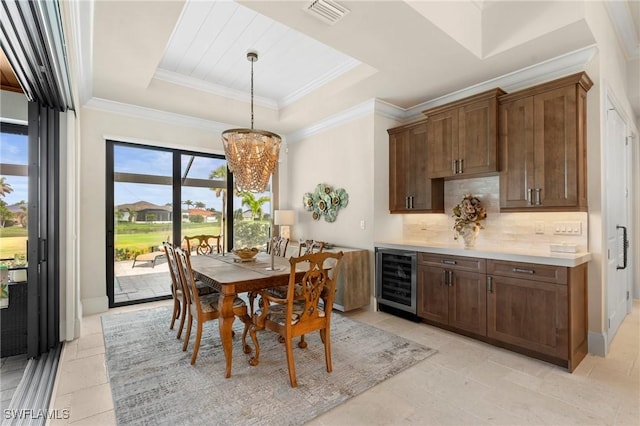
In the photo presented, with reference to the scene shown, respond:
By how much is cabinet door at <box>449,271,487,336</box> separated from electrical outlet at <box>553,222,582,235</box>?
0.89m

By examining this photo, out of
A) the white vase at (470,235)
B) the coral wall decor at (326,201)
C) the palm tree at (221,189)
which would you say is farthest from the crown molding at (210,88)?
the white vase at (470,235)

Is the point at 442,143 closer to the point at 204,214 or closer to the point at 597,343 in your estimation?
the point at 597,343

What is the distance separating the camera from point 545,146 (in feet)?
10.0

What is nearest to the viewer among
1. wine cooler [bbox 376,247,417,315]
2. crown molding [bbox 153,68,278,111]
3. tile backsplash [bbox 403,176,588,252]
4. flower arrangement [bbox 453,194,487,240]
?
tile backsplash [bbox 403,176,588,252]

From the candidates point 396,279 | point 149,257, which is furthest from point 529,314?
point 149,257

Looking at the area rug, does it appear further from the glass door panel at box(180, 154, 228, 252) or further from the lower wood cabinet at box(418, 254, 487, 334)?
the glass door panel at box(180, 154, 228, 252)

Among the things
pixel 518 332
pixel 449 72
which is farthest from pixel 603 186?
pixel 449 72

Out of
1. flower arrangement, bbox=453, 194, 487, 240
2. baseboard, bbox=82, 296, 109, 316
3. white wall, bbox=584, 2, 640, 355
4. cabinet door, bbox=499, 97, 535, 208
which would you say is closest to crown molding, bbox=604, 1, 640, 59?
white wall, bbox=584, 2, 640, 355

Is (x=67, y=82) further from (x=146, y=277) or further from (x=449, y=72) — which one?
(x=449, y=72)

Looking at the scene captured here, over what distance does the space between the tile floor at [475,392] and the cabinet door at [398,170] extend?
1959mm

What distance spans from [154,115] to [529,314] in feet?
16.9

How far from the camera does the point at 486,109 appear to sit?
341cm

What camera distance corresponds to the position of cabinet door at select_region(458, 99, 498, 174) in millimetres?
3359

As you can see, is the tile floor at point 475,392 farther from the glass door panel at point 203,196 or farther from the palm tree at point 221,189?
the palm tree at point 221,189
